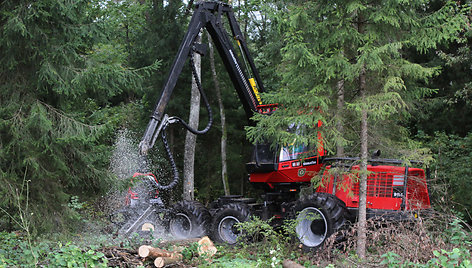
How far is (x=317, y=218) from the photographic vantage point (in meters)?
8.23

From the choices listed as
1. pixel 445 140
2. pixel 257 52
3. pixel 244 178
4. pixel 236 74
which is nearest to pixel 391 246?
pixel 236 74

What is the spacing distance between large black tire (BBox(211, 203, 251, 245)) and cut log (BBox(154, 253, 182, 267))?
2668 mm

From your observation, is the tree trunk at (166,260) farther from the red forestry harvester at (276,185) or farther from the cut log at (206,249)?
the red forestry harvester at (276,185)

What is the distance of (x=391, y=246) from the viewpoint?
6895 mm

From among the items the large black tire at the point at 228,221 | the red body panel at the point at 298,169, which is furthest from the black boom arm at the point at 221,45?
the large black tire at the point at 228,221

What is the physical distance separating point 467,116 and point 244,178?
8677mm

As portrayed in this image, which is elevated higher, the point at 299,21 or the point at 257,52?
the point at 257,52

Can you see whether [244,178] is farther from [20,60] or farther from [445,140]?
[20,60]

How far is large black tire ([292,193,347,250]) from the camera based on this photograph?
8.23m

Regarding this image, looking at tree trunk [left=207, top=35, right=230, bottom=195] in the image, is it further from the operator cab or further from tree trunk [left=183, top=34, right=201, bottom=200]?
the operator cab

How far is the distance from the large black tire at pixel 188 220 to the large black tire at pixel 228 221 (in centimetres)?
47

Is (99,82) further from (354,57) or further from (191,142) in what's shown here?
(191,142)

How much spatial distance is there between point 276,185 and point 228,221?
52.2 inches

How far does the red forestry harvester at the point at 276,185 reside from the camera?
27.3ft
